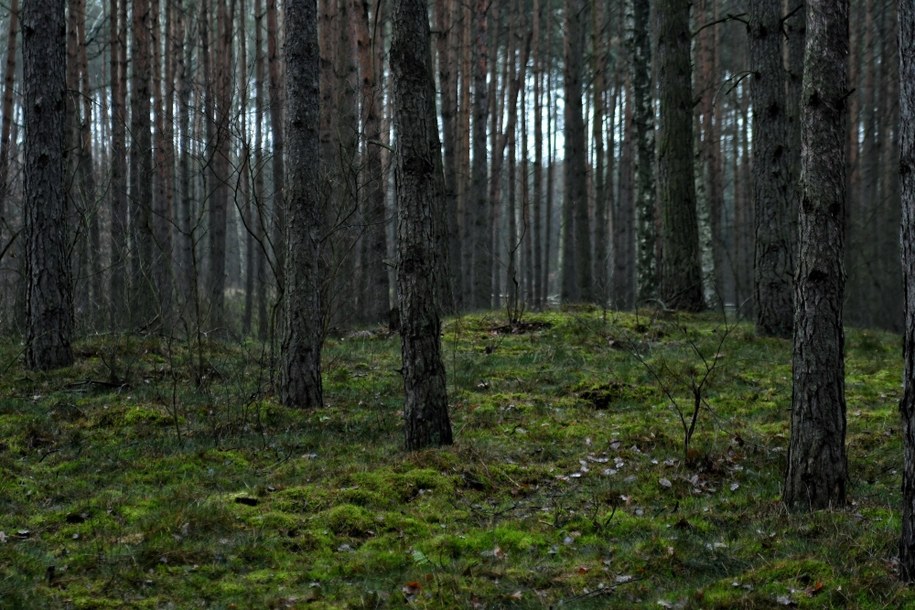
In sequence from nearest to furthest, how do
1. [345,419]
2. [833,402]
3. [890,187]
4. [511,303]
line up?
[833,402], [345,419], [511,303], [890,187]

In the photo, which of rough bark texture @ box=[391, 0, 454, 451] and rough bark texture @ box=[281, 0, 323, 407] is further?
rough bark texture @ box=[281, 0, 323, 407]

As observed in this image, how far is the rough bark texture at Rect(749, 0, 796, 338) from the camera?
12500 mm

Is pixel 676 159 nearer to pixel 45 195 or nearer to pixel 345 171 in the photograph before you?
pixel 345 171

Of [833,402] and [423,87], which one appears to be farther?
[423,87]

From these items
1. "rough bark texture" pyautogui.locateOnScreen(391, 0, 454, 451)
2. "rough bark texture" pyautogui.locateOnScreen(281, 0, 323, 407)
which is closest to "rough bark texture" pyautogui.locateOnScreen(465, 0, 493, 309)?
"rough bark texture" pyautogui.locateOnScreen(281, 0, 323, 407)

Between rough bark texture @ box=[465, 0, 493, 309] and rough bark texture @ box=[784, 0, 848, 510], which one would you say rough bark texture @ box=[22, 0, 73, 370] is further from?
rough bark texture @ box=[465, 0, 493, 309]

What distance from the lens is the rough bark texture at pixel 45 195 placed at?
10.5 m

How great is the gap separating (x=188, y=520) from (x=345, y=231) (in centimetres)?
690

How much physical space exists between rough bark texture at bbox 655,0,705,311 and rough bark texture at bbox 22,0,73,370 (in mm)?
9801

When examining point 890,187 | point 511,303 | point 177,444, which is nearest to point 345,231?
point 511,303

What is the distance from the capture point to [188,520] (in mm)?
5645

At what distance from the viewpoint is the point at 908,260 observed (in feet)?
14.2

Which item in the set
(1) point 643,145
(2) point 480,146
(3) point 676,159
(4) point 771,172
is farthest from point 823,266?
(2) point 480,146

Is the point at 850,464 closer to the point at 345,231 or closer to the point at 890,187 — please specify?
the point at 345,231
